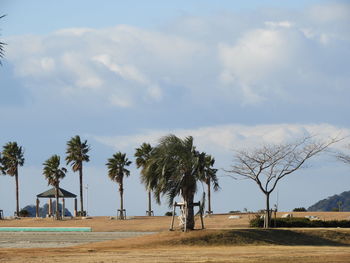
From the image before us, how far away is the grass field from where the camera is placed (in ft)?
101

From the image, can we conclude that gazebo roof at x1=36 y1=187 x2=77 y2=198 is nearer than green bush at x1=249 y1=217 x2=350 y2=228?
No

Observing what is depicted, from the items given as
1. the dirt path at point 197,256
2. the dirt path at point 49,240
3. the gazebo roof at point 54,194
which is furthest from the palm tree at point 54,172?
the dirt path at point 197,256

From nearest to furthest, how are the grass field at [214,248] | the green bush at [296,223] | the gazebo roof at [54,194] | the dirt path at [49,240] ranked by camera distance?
the grass field at [214,248], the dirt path at [49,240], the green bush at [296,223], the gazebo roof at [54,194]

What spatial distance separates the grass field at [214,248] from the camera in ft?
101

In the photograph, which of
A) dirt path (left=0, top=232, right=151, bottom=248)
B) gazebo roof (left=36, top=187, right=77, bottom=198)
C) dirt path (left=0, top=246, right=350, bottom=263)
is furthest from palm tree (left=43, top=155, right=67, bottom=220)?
dirt path (left=0, top=246, right=350, bottom=263)

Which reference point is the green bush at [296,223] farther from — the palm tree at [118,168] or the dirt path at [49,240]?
the palm tree at [118,168]

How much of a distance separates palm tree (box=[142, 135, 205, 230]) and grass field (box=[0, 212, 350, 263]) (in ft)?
7.92

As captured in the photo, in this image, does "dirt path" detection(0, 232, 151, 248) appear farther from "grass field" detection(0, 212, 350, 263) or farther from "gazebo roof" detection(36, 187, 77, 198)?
"gazebo roof" detection(36, 187, 77, 198)

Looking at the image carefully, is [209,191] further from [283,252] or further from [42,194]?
[283,252]

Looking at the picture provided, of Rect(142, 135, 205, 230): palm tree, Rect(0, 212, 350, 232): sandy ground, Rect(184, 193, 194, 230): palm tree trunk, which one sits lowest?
Rect(0, 212, 350, 232): sandy ground

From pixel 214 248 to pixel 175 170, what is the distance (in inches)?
274

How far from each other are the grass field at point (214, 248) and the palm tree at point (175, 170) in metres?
2.41

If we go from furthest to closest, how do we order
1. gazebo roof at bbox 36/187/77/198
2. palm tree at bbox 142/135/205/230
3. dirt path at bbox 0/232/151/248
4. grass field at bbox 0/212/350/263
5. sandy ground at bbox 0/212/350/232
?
gazebo roof at bbox 36/187/77/198 → sandy ground at bbox 0/212/350/232 → dirt path at bbox 0/232/151/248 → palm tree at bbox 142/135/205/230 → grass field at bbox 0/212/350/263

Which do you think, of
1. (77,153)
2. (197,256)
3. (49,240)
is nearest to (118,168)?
(77,153)
